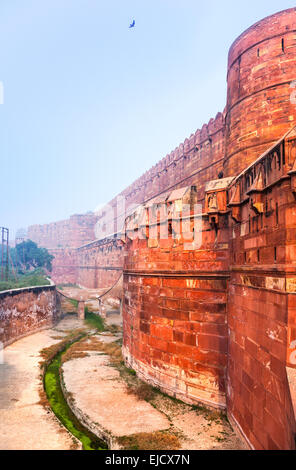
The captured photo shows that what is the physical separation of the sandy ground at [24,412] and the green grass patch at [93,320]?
6185 mm

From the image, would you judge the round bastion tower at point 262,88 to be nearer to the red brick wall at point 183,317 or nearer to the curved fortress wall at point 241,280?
the curved fortress wall at point 241,280

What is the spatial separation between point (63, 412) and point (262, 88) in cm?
904

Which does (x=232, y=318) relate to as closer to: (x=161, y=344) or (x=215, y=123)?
(x=161, y=344)

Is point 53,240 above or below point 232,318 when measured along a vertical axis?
above

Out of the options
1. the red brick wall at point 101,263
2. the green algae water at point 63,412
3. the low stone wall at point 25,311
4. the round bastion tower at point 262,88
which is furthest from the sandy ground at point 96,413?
the red brick wall at point 101,263

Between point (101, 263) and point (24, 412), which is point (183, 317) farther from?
point (101, 263)

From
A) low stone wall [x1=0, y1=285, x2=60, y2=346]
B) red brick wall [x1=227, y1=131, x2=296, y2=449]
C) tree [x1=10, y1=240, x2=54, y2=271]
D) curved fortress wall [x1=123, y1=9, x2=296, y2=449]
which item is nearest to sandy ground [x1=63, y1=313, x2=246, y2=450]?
curved fortress wall [x1=123, y1=9, x2=296, y2=449]

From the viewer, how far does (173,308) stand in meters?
8.62

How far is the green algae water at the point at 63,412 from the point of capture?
660 centimetres

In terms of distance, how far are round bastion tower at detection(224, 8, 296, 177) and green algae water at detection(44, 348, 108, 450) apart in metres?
6.82

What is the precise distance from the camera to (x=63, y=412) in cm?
805

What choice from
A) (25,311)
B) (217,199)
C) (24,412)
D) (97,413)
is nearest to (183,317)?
(97,413)
